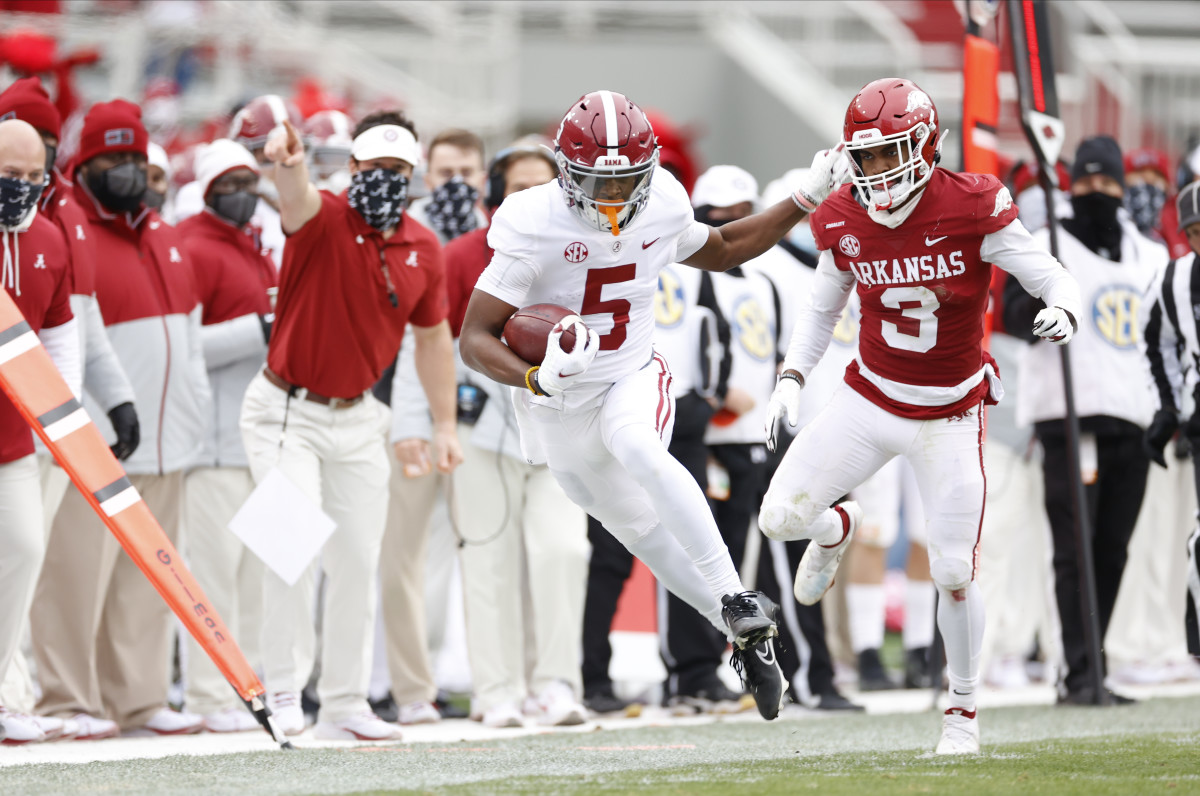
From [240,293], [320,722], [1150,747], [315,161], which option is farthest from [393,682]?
[1150,747]

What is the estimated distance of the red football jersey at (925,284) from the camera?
5.33 metres

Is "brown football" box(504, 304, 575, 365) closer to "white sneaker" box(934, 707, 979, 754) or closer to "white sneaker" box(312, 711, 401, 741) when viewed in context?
"white sneaker" box(934, 707, 979, 754)

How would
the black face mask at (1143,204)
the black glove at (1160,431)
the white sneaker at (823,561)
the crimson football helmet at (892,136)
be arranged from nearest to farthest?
the crimson football helmet at (892,136) < the white sneaker at (823,561) < the black glove at (1160,431) < the black face mask at (1143,204)

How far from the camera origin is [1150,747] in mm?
5613

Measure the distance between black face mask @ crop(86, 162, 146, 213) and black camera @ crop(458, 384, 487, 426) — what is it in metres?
1.52

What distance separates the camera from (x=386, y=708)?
7238mm

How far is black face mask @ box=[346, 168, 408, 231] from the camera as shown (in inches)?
248

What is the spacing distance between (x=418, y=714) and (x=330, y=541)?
0.98m

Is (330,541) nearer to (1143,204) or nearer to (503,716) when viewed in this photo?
(503,716)

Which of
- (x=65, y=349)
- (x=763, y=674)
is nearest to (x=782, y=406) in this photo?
(x=763, y=674)

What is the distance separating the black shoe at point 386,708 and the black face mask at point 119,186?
2.25 metres

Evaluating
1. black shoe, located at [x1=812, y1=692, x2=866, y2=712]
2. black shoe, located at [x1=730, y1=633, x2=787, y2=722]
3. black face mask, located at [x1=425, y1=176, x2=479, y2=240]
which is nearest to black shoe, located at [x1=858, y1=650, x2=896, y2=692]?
black shoe, located at [x1=812, y1=692, x2=866, y2=712]

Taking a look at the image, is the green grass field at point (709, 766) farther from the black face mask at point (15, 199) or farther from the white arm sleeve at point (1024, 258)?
the black face mask at point (15, 199)

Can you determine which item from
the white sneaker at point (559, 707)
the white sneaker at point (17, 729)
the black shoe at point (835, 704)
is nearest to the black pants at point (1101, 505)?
the black shoe at point (835, 704)
